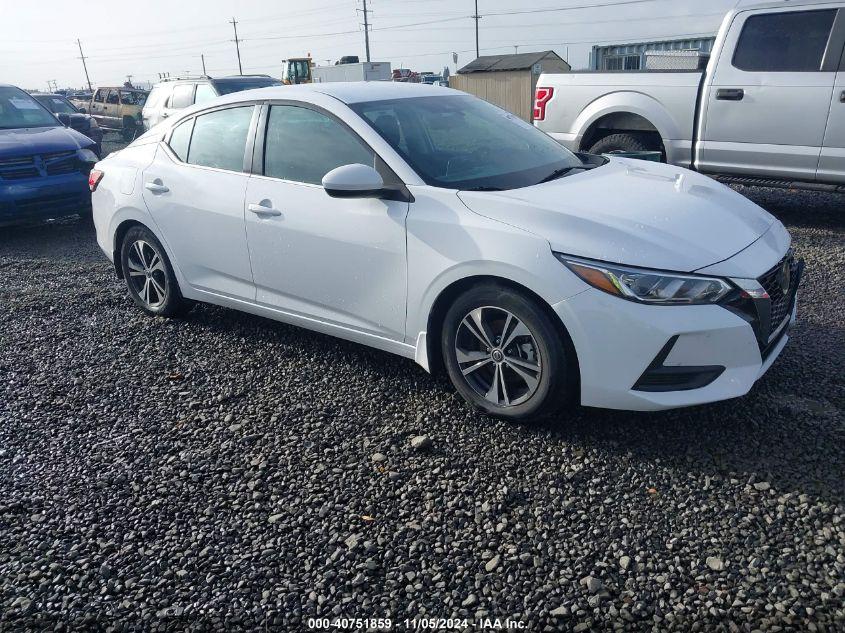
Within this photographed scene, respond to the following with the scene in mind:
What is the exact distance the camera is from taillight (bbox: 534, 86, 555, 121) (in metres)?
8.26

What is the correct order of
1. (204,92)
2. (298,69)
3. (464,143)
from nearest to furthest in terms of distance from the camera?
(464,143) < (204,92) < (298,69)

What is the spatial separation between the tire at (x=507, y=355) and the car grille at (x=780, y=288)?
0.96 metres

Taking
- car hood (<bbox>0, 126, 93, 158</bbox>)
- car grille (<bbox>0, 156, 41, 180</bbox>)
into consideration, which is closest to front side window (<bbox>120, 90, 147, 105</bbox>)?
car hood (<bbox>0, 126, 93, 158</bbox>)

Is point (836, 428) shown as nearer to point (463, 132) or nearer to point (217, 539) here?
point (463, 132)

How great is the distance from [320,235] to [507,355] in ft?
4.16

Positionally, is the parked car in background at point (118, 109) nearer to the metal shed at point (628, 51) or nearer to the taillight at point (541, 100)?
the metal shed at point (628, 51)

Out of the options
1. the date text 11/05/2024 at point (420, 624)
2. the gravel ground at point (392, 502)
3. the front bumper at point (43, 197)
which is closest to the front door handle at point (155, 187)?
the gravel ground at point (392, 502)

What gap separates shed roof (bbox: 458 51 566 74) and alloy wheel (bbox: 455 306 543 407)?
18.4 metres

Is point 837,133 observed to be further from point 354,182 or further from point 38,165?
point 38,165

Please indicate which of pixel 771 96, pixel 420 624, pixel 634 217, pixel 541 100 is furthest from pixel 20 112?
Result: pixel 420 624

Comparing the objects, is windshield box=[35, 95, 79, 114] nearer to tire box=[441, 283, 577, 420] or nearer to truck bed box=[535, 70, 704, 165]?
truck bed box=[535, 70, 704, 165]

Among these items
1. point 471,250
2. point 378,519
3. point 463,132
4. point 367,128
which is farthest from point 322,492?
point 463,132

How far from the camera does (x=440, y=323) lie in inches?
142

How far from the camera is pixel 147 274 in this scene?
5156 millimetres
